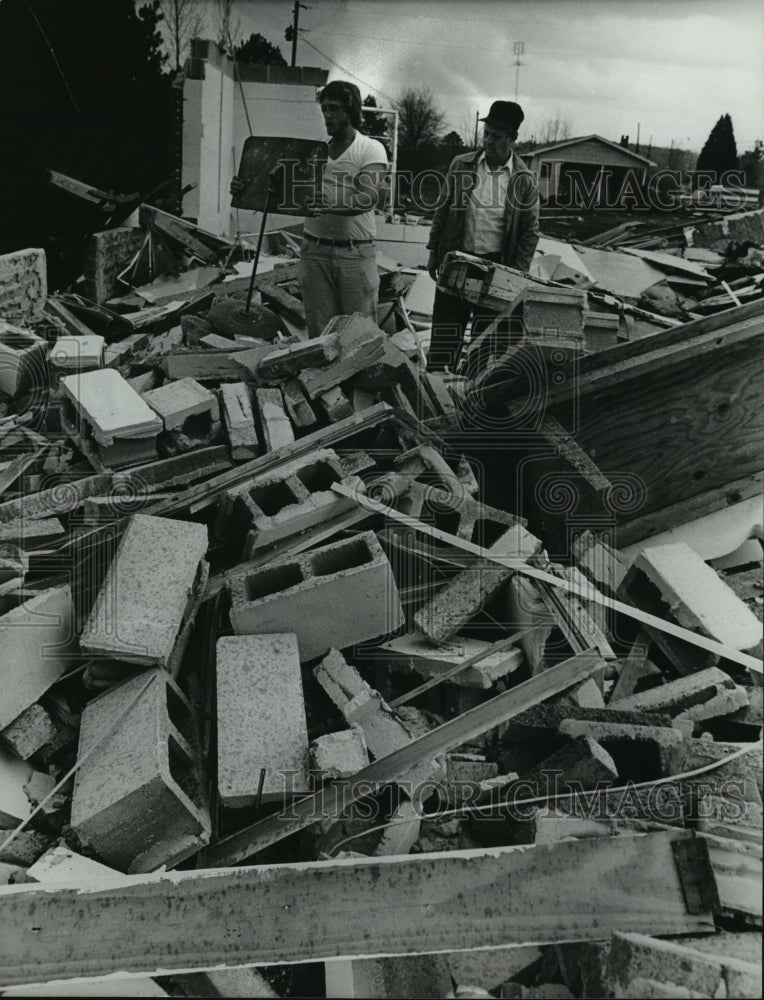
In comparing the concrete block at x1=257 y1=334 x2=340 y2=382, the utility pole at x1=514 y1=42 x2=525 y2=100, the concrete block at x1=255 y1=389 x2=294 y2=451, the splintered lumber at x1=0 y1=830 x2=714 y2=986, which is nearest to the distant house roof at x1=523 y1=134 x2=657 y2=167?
the utility pole at x1=514 y1=42 x2=525 y2=100

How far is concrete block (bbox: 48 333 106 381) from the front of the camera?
208 inches

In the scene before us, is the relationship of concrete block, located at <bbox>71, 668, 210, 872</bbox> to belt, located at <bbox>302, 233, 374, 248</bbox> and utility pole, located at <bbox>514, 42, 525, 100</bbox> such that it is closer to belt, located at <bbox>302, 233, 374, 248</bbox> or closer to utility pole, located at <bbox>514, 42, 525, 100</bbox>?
belt, located at <bbox>302, 233, 374, 248</bbox>

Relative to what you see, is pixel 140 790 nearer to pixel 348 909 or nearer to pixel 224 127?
pixel 348 909

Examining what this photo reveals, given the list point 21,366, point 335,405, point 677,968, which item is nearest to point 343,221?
point 335,405

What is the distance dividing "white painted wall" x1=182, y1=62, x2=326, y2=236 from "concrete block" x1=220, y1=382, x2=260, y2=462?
797 centimetres

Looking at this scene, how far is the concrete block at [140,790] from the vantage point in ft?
8.17

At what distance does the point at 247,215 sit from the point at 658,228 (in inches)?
277

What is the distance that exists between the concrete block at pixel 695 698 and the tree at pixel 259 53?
13.2 meters

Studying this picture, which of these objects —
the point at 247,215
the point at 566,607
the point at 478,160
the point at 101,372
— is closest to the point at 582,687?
the point at 566,607

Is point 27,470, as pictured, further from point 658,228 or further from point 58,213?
point 658,228

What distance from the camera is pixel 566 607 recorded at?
332 cm

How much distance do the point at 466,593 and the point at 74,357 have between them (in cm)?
327

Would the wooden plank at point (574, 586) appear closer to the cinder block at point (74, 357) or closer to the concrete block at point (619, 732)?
the concrete block at point (619, 732)

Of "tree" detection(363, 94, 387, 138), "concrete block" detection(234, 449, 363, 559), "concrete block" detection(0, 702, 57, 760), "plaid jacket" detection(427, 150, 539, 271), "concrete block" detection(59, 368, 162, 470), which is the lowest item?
"concrete block" detection(0, 702, 57, 760)
